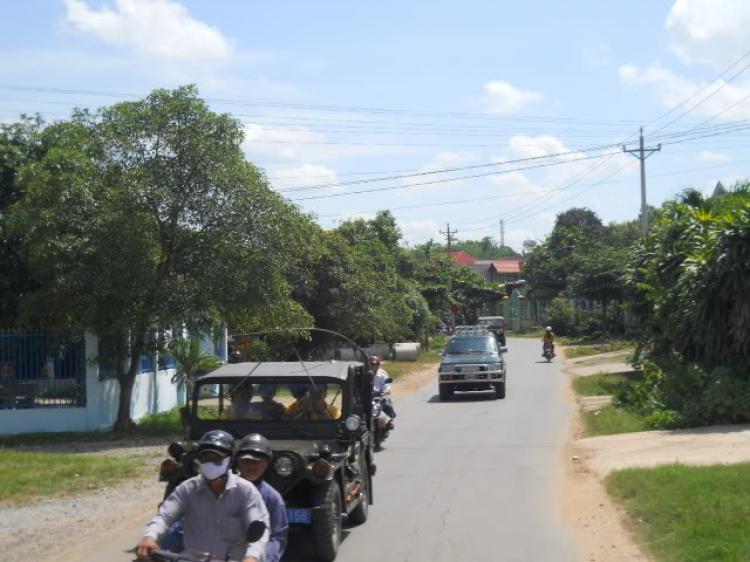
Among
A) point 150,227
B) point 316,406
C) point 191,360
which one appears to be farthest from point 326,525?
point 191,360

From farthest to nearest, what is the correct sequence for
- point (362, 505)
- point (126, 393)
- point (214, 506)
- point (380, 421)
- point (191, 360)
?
point (191, 360) → point (126, 393) → point (380, 421) → point (362, 505) → point (214, 506)

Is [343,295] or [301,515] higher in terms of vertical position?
[343,295]

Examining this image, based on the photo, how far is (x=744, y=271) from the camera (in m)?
17.8

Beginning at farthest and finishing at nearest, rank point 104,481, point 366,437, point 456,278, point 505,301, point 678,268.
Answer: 1. point 505,301
2. point 456,278
3. point 678,268
4. point 104,481
5. point 366,437

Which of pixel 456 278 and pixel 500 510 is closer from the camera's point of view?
pixel 500 510

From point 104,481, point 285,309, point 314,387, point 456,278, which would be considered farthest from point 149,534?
point 456,278

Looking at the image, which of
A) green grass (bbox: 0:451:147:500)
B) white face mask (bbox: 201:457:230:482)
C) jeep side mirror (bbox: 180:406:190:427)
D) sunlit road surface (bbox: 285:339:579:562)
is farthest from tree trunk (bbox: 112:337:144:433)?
white face mask (bbox: 201:457:230:482)

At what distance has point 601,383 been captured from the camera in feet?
93.9

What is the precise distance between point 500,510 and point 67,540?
4.80m

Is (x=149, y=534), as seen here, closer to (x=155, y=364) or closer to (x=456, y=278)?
(x=155, y=364)

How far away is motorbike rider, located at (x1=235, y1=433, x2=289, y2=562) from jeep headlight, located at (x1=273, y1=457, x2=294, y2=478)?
70.0 inches

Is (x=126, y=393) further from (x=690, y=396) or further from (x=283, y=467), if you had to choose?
(x=283, y=467)

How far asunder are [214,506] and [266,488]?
1.55 feet

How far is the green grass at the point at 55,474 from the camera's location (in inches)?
499
